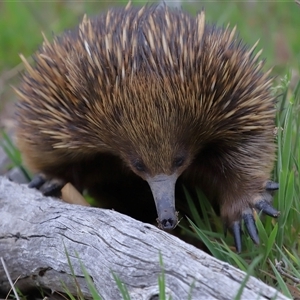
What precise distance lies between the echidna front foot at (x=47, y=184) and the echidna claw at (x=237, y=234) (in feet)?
2.53

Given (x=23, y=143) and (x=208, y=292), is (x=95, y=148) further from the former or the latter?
(x=208, y=292)

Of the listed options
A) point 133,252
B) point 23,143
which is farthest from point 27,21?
point 133,252

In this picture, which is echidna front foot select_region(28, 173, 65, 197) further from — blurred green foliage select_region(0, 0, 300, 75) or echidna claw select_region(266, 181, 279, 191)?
blurred green foliage select_region(0, 0, 300, 75)

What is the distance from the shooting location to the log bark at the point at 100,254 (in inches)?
68.2

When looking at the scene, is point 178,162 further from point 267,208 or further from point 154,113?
point 267,208

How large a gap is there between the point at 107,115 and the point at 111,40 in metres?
0.29

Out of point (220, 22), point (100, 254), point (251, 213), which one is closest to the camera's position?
point (100, 254)

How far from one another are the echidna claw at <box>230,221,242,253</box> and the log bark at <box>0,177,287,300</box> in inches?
23.9

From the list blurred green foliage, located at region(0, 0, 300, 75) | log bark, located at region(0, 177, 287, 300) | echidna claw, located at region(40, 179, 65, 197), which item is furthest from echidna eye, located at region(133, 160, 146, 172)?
blurred green foliage, located at region(0, 0, 300, 75)

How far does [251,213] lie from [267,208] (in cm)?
12

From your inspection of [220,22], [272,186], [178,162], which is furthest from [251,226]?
[220,22]

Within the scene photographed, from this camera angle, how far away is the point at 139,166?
239 cm

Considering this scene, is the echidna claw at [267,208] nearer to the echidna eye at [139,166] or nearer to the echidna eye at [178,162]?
the echidna eye at [178,162]

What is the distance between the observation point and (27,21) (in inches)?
213
